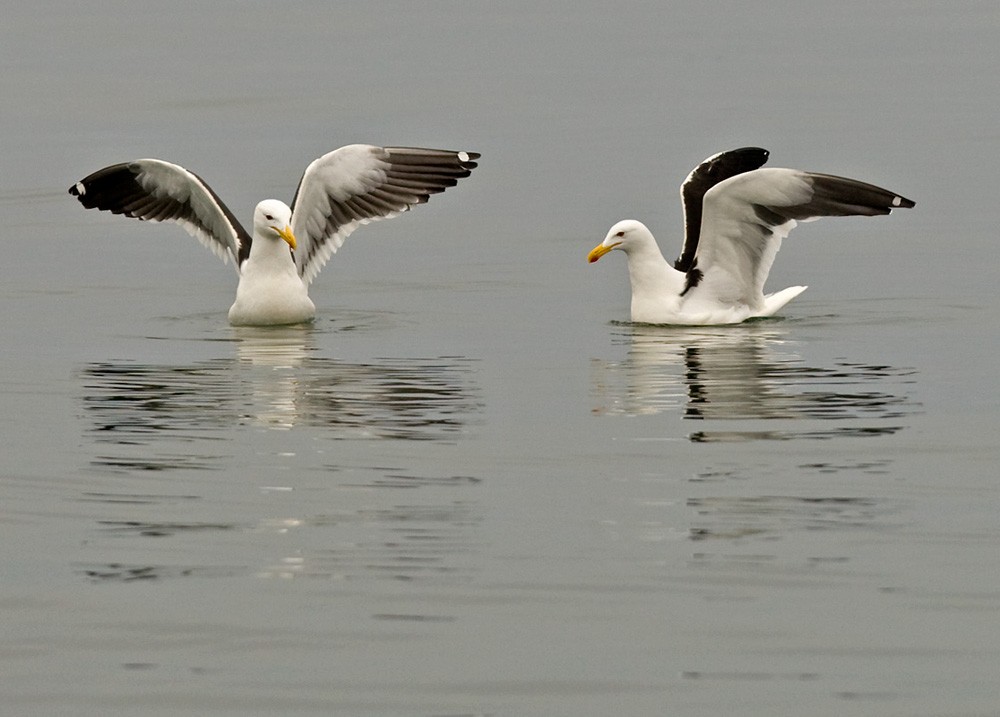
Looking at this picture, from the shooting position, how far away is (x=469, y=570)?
9719 millimetres

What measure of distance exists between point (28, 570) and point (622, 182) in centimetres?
2213

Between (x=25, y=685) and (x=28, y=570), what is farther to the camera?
(x=28, y=570)

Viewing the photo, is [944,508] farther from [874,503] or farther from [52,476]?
[52,476]

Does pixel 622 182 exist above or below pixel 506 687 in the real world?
above

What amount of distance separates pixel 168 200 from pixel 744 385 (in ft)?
28.3

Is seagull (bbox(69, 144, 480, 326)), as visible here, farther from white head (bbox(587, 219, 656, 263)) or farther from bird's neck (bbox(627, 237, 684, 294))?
bird's neck (bbox(627, 237, 684, 294))

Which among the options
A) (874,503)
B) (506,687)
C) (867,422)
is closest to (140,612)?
(506,687)

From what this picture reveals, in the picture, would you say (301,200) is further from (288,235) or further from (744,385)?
(744,385)

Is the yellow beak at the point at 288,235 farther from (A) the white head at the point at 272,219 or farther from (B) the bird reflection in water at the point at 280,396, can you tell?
(B) the bird reflection in water at the point at 280,396

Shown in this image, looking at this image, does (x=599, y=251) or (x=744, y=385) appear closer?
(x=744, y=385)

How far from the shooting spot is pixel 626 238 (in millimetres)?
20422

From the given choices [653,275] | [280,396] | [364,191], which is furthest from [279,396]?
[364,191]

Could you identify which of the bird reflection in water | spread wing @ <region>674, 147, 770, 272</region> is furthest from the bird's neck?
the bird reflection in water

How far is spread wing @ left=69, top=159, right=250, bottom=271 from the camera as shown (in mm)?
21453
